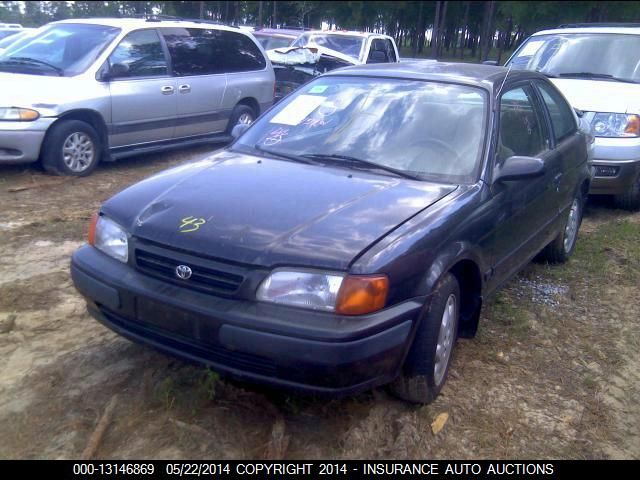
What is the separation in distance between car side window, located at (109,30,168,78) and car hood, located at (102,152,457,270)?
4.50 meters

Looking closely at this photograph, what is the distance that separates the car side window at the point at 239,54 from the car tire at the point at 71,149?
2424 millimetres

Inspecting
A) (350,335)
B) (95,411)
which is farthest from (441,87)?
(95,411)

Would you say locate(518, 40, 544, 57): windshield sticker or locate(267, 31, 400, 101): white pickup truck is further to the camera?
locate(267, 31, 400, 101): white pickup truck

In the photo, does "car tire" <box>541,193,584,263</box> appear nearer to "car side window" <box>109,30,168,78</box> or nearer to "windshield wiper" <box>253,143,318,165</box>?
"windshield wiper" <box>253,143,318,165</box>

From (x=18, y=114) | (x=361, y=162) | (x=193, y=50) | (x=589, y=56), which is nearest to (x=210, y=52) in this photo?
(x=193, y=50)

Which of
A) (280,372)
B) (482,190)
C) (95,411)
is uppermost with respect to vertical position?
(482,190)

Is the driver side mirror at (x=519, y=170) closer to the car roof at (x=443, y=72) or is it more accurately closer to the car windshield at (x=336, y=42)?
the car roof at (x=443, y=72)

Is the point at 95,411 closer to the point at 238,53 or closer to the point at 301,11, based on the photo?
the point at 238,53

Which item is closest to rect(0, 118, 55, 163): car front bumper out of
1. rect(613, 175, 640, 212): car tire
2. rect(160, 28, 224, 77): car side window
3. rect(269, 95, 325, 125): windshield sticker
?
rect(160, 28, 224, 77): car side window

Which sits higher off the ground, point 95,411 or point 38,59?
point 38,59

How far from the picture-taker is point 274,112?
4.47 m

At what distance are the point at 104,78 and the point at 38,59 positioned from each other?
76 cm

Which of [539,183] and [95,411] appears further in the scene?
[539,183]

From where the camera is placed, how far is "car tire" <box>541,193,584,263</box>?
212 inches
